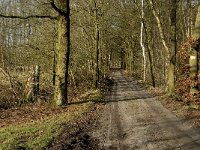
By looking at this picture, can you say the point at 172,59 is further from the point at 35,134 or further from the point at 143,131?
the point at 35,134

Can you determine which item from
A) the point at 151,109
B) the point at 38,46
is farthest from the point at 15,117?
the point at 38,46

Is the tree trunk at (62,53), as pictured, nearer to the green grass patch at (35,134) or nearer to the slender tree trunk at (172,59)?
the green grass patch at (35,134)

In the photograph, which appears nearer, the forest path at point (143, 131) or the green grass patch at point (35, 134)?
the green grass patch at point (35, 134)

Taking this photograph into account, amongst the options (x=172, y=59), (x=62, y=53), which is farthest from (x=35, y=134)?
(x=172, y=59)

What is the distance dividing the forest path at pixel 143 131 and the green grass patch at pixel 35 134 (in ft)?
4.92

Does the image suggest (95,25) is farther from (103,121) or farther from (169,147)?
(169,147)

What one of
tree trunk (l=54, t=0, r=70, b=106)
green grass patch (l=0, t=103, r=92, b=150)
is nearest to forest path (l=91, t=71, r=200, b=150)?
green grass patch (l=0, t=103, r=92, b=150)

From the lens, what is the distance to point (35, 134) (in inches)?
512

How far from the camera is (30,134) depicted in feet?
42.7

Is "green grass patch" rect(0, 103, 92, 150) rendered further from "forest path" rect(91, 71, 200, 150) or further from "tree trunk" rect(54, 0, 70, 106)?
"tree trunk" rect(54, 0, 70, 106)

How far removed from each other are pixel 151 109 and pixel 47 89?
10.3m

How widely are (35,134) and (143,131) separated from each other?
3.98 m

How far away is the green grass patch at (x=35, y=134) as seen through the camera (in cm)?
1132

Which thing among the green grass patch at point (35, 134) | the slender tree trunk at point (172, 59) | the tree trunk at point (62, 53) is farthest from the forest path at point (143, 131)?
the slender tree trunk at point (172, 59)
